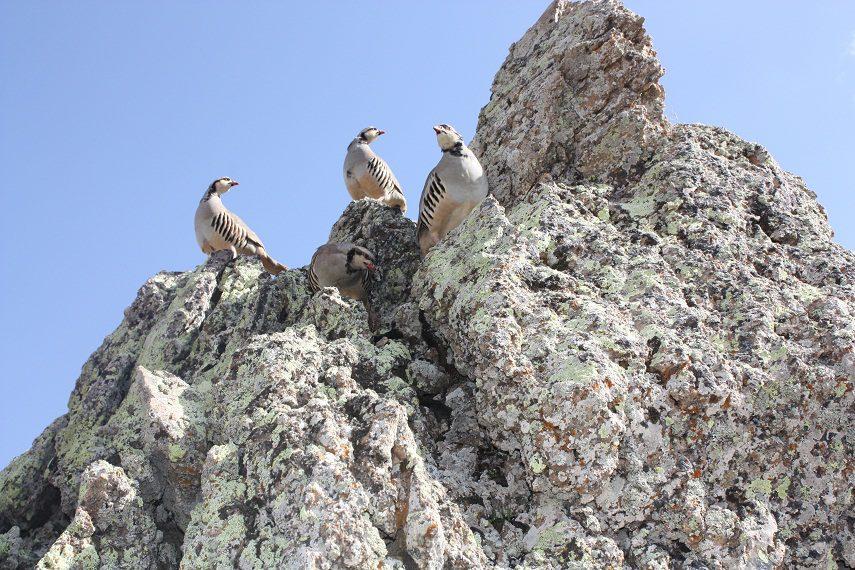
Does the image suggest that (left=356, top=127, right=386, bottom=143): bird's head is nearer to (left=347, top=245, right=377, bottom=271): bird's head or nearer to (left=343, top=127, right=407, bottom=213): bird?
(left=343, top=127, right=407, bottom=213): bird

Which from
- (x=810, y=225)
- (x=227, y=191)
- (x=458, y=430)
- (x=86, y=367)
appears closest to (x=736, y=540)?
(x=458, y=430)

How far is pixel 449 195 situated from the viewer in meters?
8.15

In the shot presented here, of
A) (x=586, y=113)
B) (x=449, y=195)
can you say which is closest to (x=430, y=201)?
(x=449, y=195)

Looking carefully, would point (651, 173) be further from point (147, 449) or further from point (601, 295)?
point (147, 449)

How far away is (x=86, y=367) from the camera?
840 cm

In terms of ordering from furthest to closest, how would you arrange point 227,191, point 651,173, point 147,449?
point 227,191
point 651,173
point 147,449

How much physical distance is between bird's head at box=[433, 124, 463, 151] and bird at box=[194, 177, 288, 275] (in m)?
3.23

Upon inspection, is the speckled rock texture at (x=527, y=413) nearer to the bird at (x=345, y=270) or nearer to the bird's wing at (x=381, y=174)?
the bird at (x=345, y=270)

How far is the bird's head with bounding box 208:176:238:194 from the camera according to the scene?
1159 centimetres

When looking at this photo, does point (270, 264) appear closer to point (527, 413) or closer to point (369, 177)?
point (369, 177)

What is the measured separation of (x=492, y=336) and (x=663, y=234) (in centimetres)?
216

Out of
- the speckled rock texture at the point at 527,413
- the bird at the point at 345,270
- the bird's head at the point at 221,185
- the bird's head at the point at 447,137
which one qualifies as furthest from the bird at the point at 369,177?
the speckled rock texture at the point at 527,413

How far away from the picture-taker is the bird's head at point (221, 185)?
11586 mm

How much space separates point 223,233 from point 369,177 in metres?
2.49
